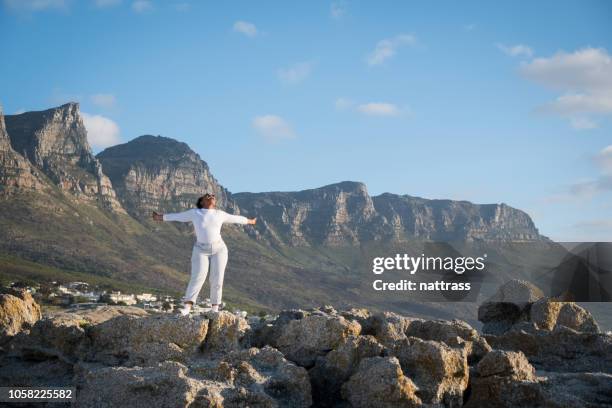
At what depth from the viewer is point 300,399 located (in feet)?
35.5

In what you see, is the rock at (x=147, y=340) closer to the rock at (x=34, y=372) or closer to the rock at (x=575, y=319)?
the rock at (x=34, y=372)

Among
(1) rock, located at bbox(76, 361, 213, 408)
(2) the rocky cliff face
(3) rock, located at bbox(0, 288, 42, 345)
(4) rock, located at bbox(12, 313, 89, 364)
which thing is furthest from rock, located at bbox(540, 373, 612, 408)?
(2) the rocky cliff face

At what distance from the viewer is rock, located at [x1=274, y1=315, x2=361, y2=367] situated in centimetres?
1277

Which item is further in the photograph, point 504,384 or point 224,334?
point 224,334

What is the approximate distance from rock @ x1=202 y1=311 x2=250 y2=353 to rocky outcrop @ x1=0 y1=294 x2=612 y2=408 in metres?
0.02

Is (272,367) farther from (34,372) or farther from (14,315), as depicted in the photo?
(14,315)

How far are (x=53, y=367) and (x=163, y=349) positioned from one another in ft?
7.49

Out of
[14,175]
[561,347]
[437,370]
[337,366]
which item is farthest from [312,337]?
[14,175]

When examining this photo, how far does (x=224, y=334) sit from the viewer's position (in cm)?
1277

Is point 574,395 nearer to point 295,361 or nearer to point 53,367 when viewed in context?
point 295,361

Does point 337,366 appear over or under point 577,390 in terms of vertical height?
over

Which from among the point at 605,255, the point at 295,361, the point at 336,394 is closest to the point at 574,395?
the point at 336,394

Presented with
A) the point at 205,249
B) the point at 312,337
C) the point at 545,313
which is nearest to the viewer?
the point at 312,337

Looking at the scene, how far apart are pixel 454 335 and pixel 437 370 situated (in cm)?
370
